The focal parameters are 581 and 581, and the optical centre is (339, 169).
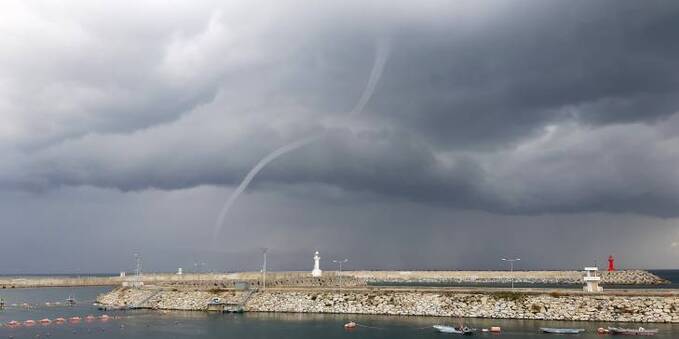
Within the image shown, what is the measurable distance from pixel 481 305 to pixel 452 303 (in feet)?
16.3

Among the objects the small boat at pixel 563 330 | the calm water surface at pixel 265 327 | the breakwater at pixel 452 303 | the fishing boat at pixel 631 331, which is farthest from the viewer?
the breakwater at pixel 452 303

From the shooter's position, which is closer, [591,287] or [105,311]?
[591,287]

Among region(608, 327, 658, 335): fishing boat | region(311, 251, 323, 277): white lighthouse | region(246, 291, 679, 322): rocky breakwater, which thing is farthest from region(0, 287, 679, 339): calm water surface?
region(311, 251, 323, 277): white lighthouse

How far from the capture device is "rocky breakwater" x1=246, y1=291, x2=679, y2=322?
85.2 metres

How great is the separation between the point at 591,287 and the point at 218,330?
6041 cm

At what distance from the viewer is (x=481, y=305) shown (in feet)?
313

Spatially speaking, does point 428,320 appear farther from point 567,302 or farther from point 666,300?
point 666,300

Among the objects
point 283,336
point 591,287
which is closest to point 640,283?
point 591,287

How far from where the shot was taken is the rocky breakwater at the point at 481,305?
280 feet

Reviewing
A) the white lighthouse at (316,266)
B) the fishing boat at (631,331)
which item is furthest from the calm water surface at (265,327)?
the white lighthouse at (316,266)

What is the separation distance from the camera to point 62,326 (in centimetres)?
9556

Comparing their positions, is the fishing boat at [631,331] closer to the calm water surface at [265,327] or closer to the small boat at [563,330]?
the calm water surface at [265,327]

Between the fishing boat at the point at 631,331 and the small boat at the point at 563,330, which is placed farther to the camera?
the small boat at the point at 563,330

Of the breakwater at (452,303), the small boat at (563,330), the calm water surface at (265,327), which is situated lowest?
the calm water surface at (265,327)
